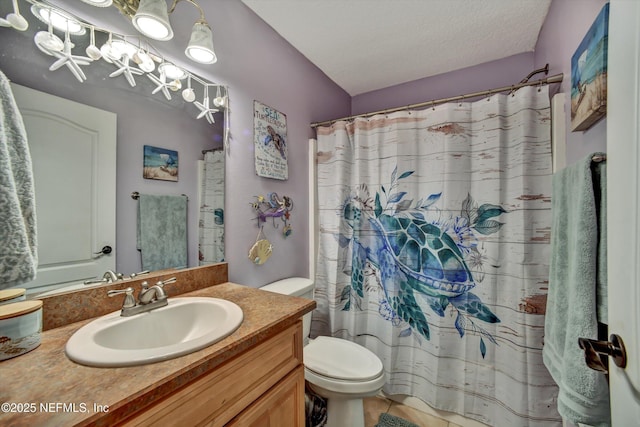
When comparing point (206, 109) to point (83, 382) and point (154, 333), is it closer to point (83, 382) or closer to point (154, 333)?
point (154, 333)

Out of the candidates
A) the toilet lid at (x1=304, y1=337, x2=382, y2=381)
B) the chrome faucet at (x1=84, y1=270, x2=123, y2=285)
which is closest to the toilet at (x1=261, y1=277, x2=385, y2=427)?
the toilet lid at (x1=304, y1=337, x2=382, y2=381)

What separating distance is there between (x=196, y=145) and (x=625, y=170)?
1439mm

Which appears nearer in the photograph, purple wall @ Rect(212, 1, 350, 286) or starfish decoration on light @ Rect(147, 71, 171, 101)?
starfish decoration on light @ Rect(147, 71, 171, 101)

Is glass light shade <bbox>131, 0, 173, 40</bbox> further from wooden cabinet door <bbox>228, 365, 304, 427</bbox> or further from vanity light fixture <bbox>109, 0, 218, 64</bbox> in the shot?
wooden cabinet door <bbox>228, 365, 304, 427</bbox>

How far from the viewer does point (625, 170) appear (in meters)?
0.50

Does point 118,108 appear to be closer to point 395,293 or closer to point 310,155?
point 310,155

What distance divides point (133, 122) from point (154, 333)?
0.82m

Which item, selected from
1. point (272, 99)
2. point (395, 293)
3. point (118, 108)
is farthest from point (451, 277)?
point (118, 108)

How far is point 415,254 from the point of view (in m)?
1.63

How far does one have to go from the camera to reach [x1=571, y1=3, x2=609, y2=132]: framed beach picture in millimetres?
741

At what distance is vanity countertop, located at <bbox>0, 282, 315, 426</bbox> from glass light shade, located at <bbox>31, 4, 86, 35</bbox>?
0.99m

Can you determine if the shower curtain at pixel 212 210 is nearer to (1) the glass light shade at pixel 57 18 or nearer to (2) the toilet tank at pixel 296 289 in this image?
(2) the toilet tank at pixel 296 289

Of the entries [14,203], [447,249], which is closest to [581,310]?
[447,249]

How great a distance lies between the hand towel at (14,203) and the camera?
0.48 meters
